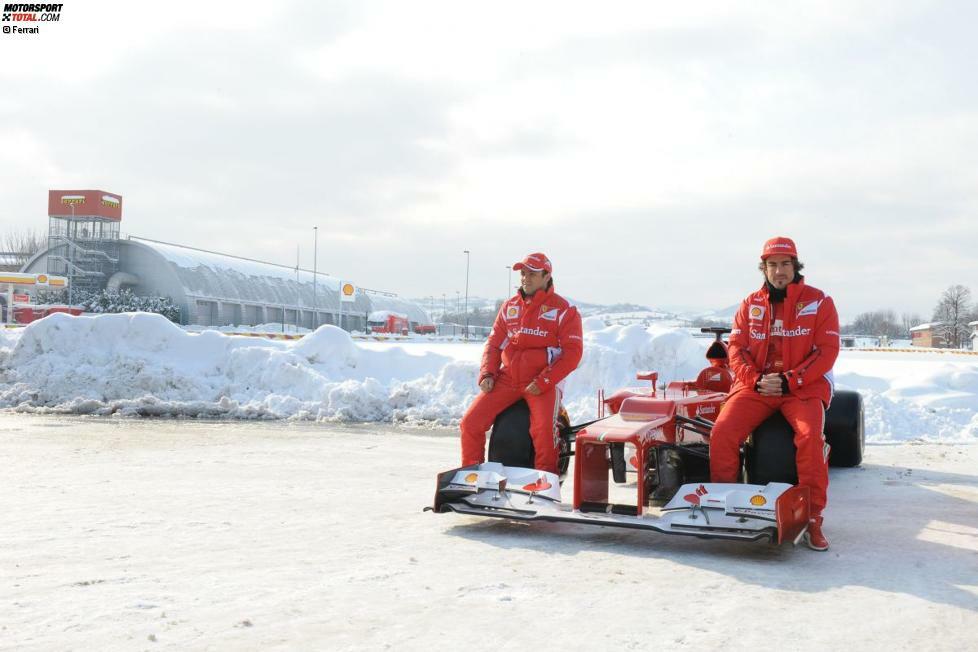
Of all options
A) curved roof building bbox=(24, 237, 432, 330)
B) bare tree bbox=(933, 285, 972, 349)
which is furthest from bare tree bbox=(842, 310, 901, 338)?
curved roof building bbox=(24, 237, 432, 330)

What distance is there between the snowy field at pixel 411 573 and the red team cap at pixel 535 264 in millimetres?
2034

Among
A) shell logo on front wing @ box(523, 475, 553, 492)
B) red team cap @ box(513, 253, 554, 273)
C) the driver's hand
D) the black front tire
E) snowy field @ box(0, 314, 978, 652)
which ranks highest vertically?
red team cap @ box(513, 253, 554, 273)

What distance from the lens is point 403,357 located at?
1716 cm

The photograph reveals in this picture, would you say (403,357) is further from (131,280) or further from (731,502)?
(131,280)

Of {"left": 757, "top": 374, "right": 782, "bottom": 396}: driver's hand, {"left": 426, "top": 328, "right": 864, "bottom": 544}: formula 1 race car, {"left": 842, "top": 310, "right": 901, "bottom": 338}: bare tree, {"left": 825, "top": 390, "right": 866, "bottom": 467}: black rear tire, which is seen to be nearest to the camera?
{"left": 426, "top": 328, "right": 864, "bottom": 544}: formula 1 race car

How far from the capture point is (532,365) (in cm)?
691

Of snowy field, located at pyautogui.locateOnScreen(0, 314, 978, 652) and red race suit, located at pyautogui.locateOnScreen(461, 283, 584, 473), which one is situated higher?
red race suit, located at pyautogui.locateOnScreen(461, 283, 584, 473)

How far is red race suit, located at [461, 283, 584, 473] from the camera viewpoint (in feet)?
21.8

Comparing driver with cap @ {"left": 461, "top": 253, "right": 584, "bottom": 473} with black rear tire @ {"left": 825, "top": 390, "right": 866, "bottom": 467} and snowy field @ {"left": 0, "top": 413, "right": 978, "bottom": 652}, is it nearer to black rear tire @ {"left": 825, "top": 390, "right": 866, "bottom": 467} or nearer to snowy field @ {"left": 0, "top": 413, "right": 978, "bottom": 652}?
snowy field @ {"left": 0, "top": 413, "right": 978, "bottom": 652}

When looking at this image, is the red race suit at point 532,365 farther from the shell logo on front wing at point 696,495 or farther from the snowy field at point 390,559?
the shell logo on front wing at point 696,495

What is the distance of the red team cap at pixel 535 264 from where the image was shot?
7.04 m

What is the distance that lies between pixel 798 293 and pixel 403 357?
38.3ft

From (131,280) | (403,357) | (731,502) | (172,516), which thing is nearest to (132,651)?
(172,516)

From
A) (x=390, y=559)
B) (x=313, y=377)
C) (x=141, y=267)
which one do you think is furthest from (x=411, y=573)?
(x=141, y=267)
